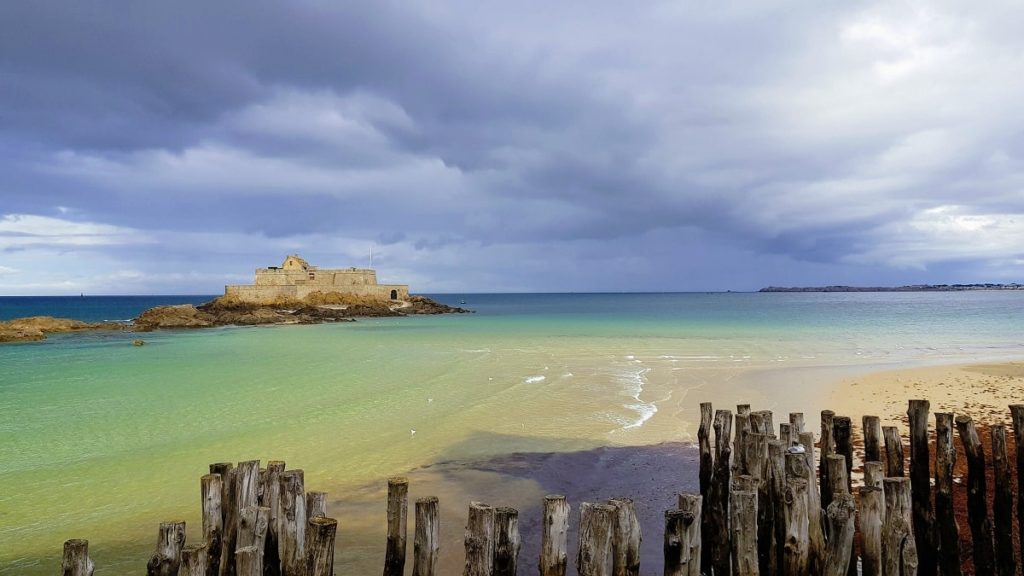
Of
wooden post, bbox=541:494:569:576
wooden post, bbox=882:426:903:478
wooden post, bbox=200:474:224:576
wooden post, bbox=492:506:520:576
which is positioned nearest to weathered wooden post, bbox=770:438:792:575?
wooden post, bbox=882:426:903:478

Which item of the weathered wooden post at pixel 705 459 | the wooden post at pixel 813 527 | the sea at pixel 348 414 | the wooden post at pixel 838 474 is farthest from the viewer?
the sea at pixel 348 414

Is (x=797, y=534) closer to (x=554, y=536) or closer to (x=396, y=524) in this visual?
(x=554, y=536)

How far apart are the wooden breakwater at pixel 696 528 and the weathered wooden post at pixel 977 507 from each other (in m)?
0.01

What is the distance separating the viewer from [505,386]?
20375 mm

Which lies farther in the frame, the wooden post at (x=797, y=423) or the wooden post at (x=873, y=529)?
the wooden post at (x=797, y=423)

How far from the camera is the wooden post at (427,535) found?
503 centimetres

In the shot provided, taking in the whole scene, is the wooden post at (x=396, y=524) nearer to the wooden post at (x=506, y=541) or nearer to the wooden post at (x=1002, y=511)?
the wooden post at (x=506, y=541)

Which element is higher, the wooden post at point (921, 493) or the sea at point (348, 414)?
the wooden post at point (921, 493)

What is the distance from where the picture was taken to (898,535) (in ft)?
16.2

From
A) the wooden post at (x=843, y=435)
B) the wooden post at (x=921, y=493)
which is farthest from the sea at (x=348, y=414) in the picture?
the wooden post at (x=921, y=493)

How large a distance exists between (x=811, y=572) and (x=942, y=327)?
2082 inches

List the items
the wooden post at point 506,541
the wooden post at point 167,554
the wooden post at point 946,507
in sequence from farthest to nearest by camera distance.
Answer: the wooden post at point 946,507 < the wooden post at point 167,554 < the wooden post at point 506,541

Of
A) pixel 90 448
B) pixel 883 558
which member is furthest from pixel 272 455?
pixel 883 558

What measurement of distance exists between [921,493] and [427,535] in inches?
209
